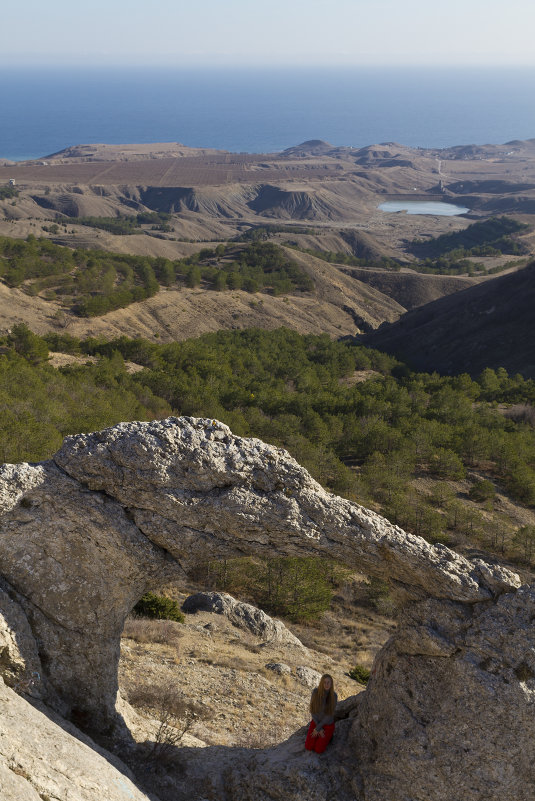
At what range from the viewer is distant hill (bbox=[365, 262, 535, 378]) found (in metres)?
78.0

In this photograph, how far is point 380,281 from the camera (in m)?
120

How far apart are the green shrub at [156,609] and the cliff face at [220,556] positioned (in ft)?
25.3

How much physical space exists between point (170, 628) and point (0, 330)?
48.4 meters

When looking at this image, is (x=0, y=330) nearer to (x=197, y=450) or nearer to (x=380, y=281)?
(x=197, y=450)

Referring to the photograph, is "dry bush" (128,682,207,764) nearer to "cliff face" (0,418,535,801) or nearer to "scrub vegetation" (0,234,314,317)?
"cliff face" (0,418,535,801)

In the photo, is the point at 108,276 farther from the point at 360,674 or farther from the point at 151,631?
the point at 360,674

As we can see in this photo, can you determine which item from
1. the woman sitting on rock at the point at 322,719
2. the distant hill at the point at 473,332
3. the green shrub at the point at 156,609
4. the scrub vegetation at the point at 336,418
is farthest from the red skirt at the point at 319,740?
the distant hill at the point at 473,332

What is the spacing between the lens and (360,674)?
18.3 meters

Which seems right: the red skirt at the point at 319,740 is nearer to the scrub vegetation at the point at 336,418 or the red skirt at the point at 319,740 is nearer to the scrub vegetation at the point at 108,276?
the scrub vegetation at the point at 336,418

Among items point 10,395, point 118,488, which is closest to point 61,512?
point 118,488

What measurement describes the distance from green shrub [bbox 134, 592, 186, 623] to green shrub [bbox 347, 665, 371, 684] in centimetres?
598

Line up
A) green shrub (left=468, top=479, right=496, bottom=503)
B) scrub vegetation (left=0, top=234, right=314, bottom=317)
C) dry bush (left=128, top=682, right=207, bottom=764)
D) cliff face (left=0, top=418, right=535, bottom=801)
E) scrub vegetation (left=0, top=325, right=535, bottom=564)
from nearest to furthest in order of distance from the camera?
1. cliff face (left=0, top=418, right=535, bottom=801)
2. dry bush (left=128, top=682, right=207, bottom=764)
3. scrub vegetation (left=0, top=325, right=535, bottom=564)
4. green shrub (left=468, top=479, right=496, bottom=503)
5. scrub vegetation (left=0, top=234, right=314, bottom=317)

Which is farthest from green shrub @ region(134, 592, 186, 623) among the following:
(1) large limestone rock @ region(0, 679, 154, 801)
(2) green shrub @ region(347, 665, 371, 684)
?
(1) large limestone rock @ region(0, 679, 154, 801)

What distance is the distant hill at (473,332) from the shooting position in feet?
256
